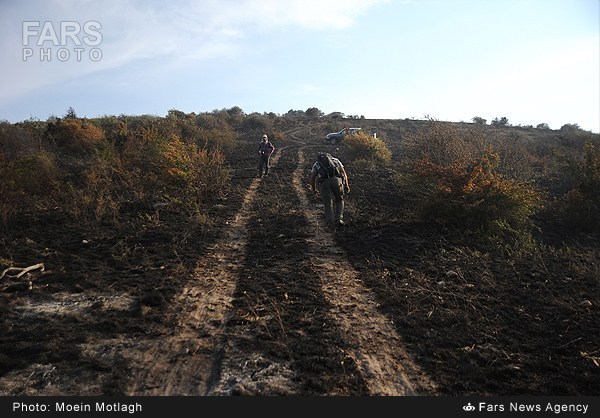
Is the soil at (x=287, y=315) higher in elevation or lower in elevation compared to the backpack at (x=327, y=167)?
lower

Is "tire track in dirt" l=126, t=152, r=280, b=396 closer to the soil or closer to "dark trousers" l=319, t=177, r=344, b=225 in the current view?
the soil

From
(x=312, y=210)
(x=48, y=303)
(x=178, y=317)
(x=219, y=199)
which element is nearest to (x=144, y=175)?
(x=219, y=199)

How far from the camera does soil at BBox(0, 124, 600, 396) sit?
9.91 ft

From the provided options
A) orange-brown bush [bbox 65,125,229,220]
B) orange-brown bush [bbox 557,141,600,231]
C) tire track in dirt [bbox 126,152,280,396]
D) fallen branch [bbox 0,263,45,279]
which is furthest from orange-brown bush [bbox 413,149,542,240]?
fallen branch [bbox 0,263,45,279]

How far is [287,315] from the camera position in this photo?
4.11 meters

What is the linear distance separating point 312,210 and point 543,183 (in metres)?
10.1

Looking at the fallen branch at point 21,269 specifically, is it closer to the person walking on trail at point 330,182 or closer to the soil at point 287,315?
the soil at point 287,315

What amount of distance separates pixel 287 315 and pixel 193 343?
1085 millimetres

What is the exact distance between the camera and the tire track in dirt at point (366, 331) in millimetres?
3027

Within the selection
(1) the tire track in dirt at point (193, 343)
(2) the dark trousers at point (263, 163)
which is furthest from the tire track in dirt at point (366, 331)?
(2) the dark trousers at point (263, 163)

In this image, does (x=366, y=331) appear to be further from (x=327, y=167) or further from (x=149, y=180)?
(x=149, y=180)

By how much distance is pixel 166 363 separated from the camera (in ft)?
10.5

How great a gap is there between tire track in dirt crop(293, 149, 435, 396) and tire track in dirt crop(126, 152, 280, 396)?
4.33ft

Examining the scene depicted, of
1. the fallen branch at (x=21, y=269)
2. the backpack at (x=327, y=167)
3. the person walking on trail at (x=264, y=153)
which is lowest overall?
the fallen branch at (x=21, y=269)
